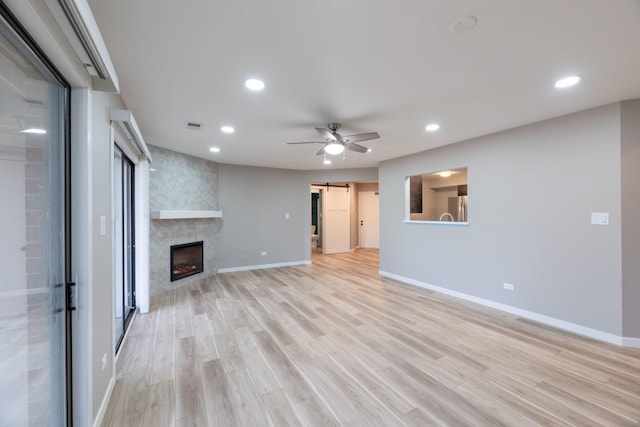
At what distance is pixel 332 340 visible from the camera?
9.36 ft

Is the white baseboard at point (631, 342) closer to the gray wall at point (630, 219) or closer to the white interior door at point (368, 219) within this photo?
the gray wall at point (630, 219)

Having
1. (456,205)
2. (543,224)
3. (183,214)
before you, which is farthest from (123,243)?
(456,205)

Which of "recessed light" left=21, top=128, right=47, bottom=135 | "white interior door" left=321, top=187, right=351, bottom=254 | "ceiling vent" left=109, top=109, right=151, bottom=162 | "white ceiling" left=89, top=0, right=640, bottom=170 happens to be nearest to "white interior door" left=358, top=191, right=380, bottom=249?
"white interior door" left=321, top=187, right=351, bottom=254

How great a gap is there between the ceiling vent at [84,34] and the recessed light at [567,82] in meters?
3.25

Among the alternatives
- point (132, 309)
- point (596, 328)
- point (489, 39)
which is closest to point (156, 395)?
point (132, 309)

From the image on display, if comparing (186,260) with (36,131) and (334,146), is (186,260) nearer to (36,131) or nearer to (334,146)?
(334,146)

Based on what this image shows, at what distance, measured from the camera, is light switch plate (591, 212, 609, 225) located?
2.82 metres

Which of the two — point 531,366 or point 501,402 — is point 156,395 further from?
point 531,366

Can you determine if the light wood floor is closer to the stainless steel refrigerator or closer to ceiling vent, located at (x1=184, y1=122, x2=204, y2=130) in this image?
ceiling vent, located at (x1=184, y1=122, x2=204, y2=130)

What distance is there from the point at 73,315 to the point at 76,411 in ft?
1.74

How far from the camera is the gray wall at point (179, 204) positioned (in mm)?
4402

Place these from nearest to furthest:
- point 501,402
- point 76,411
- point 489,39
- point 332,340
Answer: point 76,411
point 489,39
point 501,402
point 332,340

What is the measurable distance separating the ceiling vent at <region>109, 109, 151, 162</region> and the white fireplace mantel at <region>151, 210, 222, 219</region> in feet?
4.48

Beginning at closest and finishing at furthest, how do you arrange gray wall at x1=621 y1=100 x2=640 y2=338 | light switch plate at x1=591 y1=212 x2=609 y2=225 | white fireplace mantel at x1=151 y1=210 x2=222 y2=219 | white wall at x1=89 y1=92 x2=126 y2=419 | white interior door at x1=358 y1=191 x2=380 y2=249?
1. white wall at x1=89 y1=92 x2=126 y2=419
2. gray wall at x1=621 y1=100 x2=640 y2=338
3. light switch plate at x1=591 y1=212 x2=609 y2=225
4. white fireplace mantel at x1=151 y1=210 x2=222 y2=219
5. white interior door at x1=358 y1=191 x2=380 y2=249
